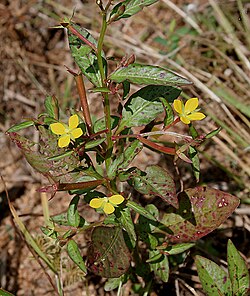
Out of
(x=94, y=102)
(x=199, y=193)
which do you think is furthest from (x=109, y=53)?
(x=199, y=193)

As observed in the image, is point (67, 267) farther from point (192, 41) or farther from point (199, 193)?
point (192, 41)

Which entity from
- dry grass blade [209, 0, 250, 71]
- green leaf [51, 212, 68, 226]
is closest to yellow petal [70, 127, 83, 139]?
green leaf [51, 212, 68, 226]

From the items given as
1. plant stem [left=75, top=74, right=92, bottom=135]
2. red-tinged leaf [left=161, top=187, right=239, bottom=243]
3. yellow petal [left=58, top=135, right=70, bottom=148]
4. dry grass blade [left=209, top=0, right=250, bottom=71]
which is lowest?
red-tinged leaf [left=161, top=187, right=239, bottom=243]

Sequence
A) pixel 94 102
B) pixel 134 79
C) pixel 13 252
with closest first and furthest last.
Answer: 1. pixel 134 79
2. pixel 13 252
3. pixel 94 102

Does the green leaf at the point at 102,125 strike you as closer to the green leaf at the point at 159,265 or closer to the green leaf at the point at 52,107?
the green leaf at the point at 52,107

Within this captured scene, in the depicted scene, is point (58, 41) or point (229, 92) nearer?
point (229, 92)

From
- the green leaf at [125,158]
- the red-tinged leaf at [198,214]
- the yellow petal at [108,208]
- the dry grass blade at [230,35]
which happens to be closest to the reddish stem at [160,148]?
the green leaf at [125,158]

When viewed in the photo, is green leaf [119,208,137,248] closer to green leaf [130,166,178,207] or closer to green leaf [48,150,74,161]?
green leaf [130,166,178,207]
